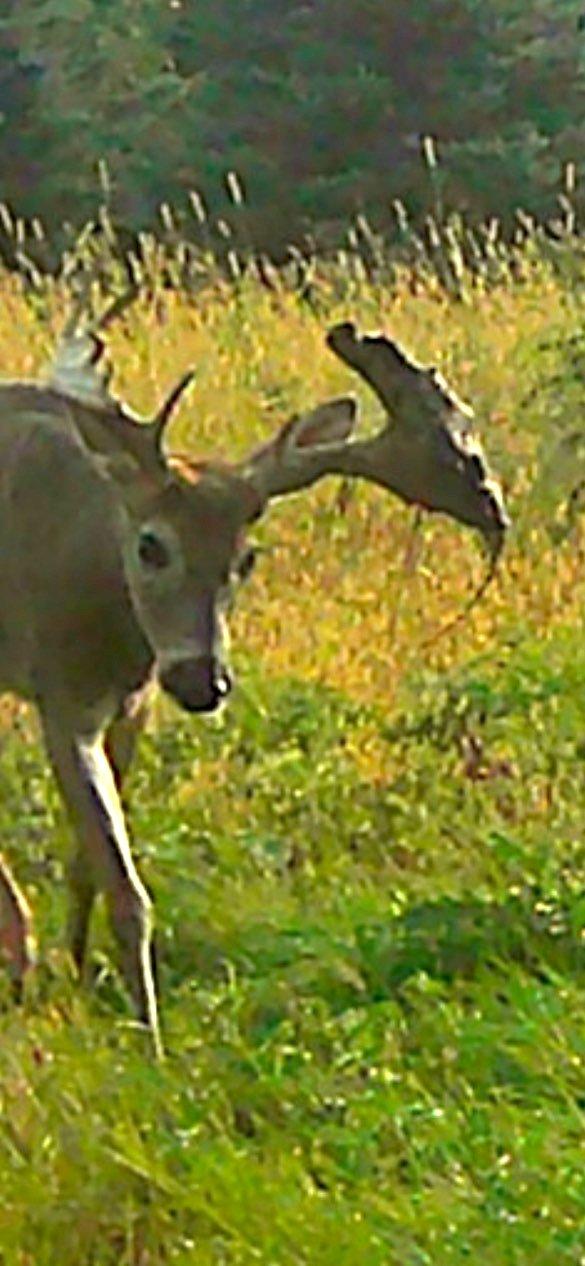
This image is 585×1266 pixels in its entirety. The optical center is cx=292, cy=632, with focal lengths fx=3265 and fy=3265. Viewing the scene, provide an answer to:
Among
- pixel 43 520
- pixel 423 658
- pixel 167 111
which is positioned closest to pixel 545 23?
pixel 167 111

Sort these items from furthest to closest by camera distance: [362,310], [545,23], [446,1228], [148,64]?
[148,64] < [545,23] < [362,310] < [446,1228]

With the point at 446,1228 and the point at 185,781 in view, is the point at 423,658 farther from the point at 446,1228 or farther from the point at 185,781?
the point at 446,1228

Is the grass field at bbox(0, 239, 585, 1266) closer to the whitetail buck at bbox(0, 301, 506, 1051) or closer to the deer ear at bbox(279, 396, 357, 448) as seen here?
the whitetail buck at bbox(0, 301, 506, 1051)

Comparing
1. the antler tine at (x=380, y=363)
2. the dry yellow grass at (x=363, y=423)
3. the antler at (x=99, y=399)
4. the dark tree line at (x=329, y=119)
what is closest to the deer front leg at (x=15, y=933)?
the antler at (x=99, y=399)

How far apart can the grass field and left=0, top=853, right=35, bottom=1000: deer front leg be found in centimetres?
7

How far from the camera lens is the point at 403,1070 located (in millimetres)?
5660

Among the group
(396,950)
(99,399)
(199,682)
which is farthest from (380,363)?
(396,950)

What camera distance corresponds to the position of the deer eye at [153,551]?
20.9 ft

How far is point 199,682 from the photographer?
618 cm

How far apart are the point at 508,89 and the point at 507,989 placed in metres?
19.3

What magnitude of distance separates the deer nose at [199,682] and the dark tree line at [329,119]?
57.4 feet

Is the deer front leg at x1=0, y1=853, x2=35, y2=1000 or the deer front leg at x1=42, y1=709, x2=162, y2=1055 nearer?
the deer front leg at x1=42, y1=709, x2=162, y2=1055

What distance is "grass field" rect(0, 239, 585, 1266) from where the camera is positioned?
5078mm

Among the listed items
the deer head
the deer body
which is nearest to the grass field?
the deer body
